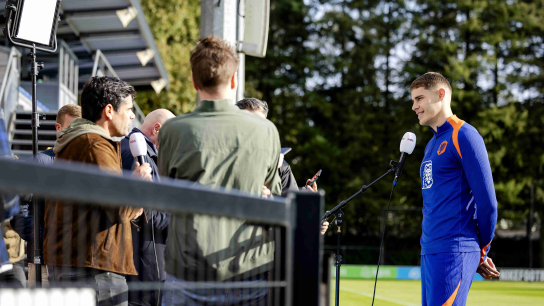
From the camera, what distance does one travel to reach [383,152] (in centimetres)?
2991

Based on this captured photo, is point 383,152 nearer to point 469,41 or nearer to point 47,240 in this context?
point 469,41

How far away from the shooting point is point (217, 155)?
247 cm

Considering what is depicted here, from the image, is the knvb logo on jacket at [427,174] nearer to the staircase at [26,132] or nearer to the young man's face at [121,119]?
the young man's face at [121,119]

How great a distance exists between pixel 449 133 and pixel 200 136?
6.99ft

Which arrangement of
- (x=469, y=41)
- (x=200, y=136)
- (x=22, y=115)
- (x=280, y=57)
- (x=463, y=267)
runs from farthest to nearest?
(x=280, y=57)
(x=469, y=41)
(x=22, y=115)
(x=463, y=267)
(x=200, y=136)

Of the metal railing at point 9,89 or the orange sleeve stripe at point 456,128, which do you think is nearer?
the orange sleeve stripe at point 456,128

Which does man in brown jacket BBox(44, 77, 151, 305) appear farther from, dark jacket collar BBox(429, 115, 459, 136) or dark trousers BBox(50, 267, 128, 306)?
dark jacket collar BBox(429, 115, 459, 136)

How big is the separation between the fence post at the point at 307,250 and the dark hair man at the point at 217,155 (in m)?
0.33

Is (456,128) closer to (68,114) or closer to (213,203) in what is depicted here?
(213,203)

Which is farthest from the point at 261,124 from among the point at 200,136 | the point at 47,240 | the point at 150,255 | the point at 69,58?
the point at 69,58

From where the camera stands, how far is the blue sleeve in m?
3.74

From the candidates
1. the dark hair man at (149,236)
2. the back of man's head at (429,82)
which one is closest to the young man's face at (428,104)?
the back of man's head at (429,82)

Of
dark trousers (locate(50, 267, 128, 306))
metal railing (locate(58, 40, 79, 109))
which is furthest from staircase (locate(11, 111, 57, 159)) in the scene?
dark trousers (locate(50, 267, 128, 306))

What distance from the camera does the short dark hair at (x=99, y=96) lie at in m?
3.34
